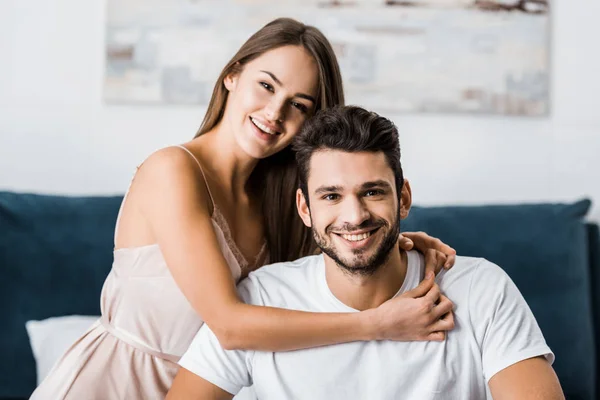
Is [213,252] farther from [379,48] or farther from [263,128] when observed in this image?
[379,48]

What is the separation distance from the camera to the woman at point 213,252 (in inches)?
61.9

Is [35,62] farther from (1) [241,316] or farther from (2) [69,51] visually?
(1) [241,316]

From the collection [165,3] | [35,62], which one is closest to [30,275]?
[35,62]

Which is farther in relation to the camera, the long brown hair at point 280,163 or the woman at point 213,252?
the long brown hair at point 280,163

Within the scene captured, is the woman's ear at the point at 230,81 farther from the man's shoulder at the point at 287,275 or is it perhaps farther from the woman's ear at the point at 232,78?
the man's shoulder at the point at 287,275

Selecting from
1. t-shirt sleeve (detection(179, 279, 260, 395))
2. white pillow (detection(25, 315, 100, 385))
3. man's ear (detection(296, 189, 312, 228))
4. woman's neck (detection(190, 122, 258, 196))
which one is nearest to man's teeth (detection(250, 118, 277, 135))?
woman's neck (detection(190, 122, 258, 196))

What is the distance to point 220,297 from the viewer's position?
1618 mm

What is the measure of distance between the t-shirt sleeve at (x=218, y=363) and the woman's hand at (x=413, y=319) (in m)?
0.32

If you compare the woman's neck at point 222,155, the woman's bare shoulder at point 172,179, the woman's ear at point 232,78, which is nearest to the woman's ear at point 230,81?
the woman's ear at point 232,78

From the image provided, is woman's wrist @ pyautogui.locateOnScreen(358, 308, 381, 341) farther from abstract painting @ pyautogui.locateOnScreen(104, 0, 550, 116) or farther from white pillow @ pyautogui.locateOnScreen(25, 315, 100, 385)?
abstract painting @ pyautogui.locateOnScreen(104, 0, 550, 116)

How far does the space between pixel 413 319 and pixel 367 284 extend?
149 mm

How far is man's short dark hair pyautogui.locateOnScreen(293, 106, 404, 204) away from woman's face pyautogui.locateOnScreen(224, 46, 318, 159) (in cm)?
17

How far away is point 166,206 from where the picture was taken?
1.70m

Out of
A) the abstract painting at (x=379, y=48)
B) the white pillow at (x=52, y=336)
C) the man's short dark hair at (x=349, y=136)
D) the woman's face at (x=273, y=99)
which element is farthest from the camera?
the abstract painting at (x=379, y=48)
